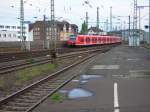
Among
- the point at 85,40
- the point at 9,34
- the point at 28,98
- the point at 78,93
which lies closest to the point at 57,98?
the point at 28,98

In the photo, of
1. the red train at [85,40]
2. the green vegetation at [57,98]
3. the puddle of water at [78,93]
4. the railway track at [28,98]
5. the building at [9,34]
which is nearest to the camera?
the railway track at [28,98]

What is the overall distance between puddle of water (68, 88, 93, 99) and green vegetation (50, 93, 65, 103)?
34 cm

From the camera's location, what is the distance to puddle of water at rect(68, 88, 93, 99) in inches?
588

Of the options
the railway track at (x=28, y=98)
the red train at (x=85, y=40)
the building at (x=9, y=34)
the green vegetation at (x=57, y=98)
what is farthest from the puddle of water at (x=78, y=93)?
the building at (x=9, y=34)

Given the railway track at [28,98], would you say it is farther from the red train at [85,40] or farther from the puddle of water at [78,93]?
the red train at [85,40]

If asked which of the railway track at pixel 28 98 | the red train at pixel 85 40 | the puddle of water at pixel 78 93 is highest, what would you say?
the red train at pixel 85 40

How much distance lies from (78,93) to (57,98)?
1.60 m

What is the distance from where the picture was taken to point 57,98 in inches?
568

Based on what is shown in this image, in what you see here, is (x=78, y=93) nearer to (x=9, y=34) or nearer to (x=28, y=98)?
(x=28, y=98)

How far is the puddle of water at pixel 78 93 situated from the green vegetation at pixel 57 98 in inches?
13.4

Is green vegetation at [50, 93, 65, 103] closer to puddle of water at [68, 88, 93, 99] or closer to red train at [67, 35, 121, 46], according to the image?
puddle of water at [68, 88, 93, 99]

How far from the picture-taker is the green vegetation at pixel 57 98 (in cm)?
1392

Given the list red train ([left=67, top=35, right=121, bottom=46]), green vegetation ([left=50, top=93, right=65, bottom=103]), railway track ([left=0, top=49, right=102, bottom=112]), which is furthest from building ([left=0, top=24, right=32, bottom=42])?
green vegetation ([left=50, top=93, right=65, bottom=103])

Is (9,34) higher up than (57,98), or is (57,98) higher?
(9,34)
